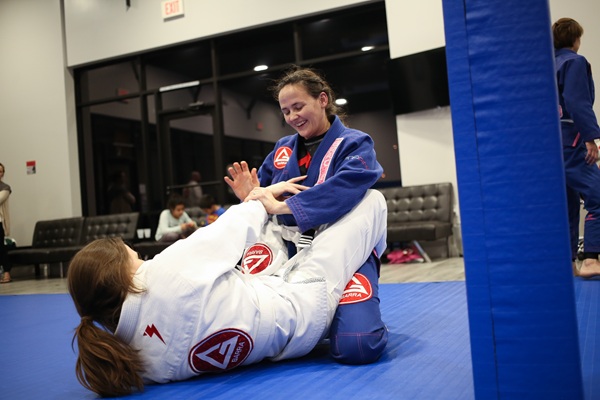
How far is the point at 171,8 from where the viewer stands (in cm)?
735

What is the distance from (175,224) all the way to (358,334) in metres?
5.14

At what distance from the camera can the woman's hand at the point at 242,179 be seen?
1.98 m

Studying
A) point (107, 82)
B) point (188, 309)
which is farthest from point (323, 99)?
point (107, 82)

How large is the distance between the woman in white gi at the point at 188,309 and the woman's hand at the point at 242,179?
0.25m

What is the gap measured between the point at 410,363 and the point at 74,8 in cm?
829

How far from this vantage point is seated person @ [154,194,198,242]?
6320 millimetres

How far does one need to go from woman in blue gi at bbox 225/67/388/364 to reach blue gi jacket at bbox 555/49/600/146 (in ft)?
4.88

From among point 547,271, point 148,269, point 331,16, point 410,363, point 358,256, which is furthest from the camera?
point 331,16

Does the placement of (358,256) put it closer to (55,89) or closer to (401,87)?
(401,87)

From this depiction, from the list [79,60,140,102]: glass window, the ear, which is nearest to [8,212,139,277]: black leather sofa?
[79,60,140,102]: glass window

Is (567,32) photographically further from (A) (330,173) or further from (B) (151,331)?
(B) (151,331)

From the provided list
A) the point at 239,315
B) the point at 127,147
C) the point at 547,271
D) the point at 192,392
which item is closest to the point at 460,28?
the point at 547,271

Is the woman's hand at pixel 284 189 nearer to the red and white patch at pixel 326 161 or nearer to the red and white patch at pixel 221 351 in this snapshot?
the red and white patch at pixel 326 161

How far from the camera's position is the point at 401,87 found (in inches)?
241
